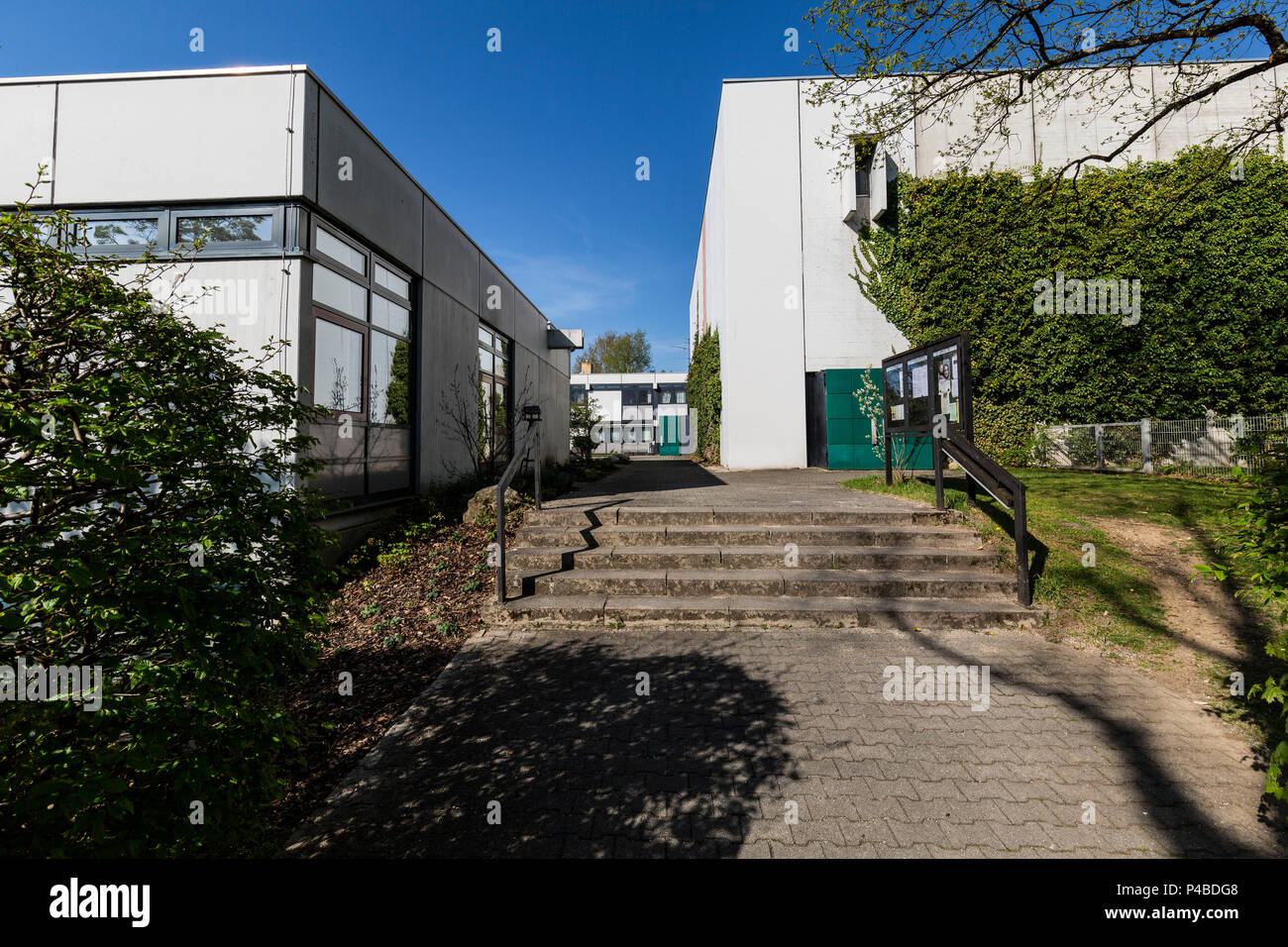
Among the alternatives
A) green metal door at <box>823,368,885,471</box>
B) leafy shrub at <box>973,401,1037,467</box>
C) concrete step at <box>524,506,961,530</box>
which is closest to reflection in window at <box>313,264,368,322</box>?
concrete step at <box>524,506,961,530</box>

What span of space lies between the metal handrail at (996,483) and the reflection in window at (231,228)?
7.94 meters

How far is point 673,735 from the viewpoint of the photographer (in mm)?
3012

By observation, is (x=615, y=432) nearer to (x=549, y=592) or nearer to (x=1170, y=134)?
(x=1170, y=134)

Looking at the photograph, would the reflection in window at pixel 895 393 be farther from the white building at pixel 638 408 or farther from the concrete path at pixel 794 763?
the white building at pixel 638 408

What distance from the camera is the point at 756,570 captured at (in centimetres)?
531

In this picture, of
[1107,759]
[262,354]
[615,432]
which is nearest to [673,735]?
[1107,759]

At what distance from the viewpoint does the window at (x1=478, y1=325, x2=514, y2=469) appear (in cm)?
1031

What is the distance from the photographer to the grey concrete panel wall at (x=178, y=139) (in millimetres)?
5461

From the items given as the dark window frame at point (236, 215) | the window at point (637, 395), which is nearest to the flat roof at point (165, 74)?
the dark window frame at point (236, 215)

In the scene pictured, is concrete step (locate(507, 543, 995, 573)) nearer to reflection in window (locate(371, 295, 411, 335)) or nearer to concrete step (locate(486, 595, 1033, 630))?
concrete step (locate(486, 595, 1033, 630))

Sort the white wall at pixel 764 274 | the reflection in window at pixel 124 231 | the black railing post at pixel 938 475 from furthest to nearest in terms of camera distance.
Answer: the white wall at pixel 764 274
the black railing post at pixel 938 475
the reflection in window at pixel 124 231

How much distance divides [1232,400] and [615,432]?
3113 centimetres
